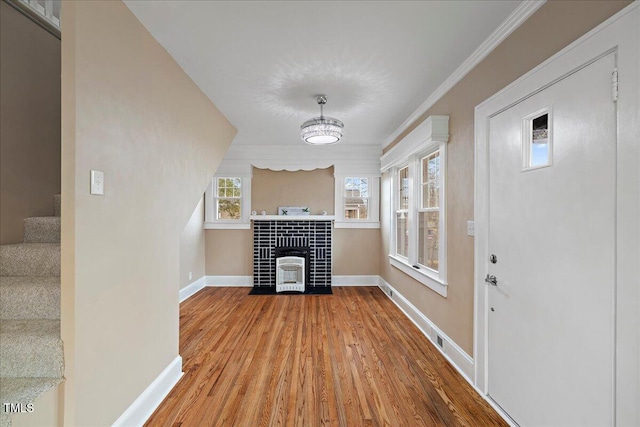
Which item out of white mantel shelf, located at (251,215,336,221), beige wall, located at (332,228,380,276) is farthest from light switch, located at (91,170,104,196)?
beige wall, located at (332,228,380,276)

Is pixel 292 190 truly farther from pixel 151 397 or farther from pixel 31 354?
pixel 31 354

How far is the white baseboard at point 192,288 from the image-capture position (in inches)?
176

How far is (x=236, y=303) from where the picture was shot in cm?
437

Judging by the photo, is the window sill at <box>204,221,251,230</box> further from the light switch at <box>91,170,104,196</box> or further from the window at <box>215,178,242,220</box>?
the light switch at <box>91,170,104,196</box>

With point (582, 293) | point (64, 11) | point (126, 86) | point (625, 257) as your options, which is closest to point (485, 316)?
point (582, 293)

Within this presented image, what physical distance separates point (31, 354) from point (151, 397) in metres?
0.85

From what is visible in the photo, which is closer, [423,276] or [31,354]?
[31,354]

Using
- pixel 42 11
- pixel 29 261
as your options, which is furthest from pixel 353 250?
pixel 42 11

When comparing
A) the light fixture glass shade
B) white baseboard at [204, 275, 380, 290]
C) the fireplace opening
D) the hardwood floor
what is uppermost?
the light fixture glass shade

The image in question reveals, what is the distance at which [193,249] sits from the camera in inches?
191

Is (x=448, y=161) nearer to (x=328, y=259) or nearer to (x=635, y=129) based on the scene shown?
(x=635, y=129)

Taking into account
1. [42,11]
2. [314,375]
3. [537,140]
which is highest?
[42,11]

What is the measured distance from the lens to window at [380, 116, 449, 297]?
110 inches

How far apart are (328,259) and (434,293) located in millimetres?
2553
